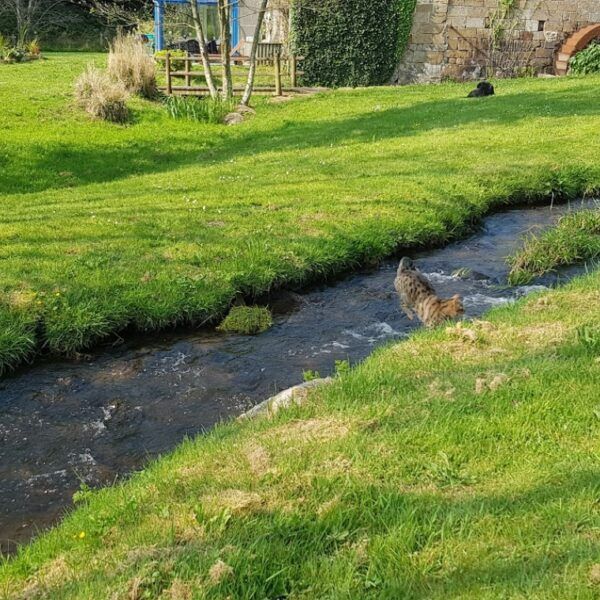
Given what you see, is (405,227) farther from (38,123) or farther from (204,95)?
(204,95)

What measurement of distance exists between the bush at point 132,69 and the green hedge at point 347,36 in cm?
787

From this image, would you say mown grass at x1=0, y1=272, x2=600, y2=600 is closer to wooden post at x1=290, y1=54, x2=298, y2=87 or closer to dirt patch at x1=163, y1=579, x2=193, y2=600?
dirt patch at x1=163, y1=579, x2=193, y2=600

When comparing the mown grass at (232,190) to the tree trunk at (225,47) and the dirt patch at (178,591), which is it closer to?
the tree trunk at (225,47)

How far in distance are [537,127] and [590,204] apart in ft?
17.7

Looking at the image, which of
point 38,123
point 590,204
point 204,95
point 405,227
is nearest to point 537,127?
point 590,204

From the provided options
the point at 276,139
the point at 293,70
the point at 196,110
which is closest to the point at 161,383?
the point at 276,139

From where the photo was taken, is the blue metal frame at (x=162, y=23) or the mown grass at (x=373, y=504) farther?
the blue metal frame at (x=162, y=23)

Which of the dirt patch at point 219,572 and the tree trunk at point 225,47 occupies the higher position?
the tree trunk at point 225,47

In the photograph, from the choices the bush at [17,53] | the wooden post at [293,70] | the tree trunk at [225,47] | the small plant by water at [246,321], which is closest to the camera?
the small plant by water at [246,321]

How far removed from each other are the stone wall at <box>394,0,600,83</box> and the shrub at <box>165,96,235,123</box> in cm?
1089

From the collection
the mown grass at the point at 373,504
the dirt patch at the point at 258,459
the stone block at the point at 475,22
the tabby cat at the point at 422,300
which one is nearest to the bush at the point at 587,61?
the stone block at the point at 475,22

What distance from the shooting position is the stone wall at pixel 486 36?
28.0 metres

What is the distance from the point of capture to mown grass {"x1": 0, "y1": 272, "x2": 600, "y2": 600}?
3.24 metres

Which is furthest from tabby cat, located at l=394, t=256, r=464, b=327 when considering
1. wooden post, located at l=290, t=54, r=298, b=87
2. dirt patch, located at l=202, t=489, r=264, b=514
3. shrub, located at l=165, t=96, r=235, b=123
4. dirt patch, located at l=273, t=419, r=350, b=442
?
wooden post, located at l=290, t=54, r=298, b=87
